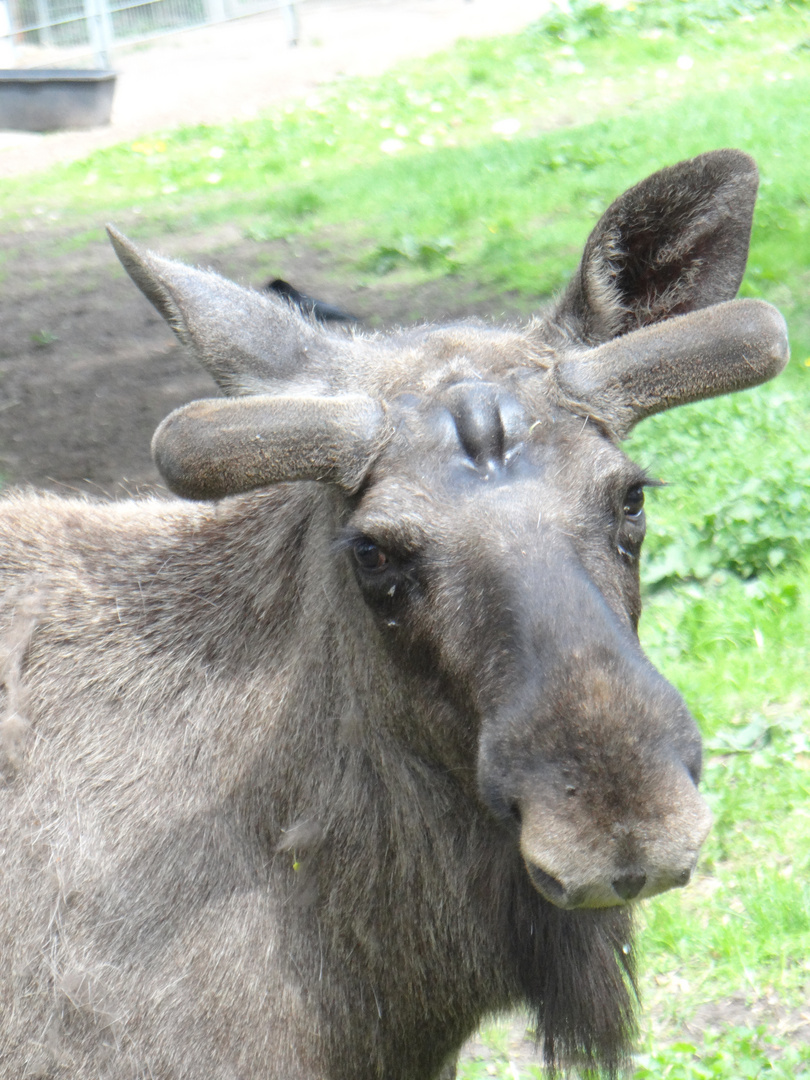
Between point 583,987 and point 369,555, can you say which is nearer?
point 369,555

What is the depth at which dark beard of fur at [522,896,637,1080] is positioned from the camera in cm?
310

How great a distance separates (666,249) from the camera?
3205 mm

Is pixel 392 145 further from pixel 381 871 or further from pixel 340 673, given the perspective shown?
pixel 381 871

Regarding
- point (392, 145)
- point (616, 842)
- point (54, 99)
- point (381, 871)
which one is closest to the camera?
point (616, 842)

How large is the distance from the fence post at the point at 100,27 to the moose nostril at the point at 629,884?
20351 millimetres

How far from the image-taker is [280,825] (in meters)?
3.16

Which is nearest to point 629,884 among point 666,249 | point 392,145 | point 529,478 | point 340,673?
point 529,478

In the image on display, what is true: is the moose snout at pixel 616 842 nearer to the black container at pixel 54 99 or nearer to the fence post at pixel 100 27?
the black container at pixel 54 99

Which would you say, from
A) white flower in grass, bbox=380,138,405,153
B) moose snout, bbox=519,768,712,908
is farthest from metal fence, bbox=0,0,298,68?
moose snout, bbox=519,768,712,908

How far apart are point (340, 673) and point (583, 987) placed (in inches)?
38.2

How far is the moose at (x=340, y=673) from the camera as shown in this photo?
8.87 feet

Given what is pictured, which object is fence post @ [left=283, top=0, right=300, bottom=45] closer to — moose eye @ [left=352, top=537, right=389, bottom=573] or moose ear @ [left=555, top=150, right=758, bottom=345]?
moose ear @ [left=555, top=150, right=758, bottom=345]

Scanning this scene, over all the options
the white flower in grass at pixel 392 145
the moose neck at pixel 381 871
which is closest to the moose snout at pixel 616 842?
the moose neck at pixel 381 871

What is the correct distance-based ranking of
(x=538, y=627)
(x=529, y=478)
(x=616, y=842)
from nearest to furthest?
(x=616, y=842) < (x=538, y=627) < (x=529, y=478)
